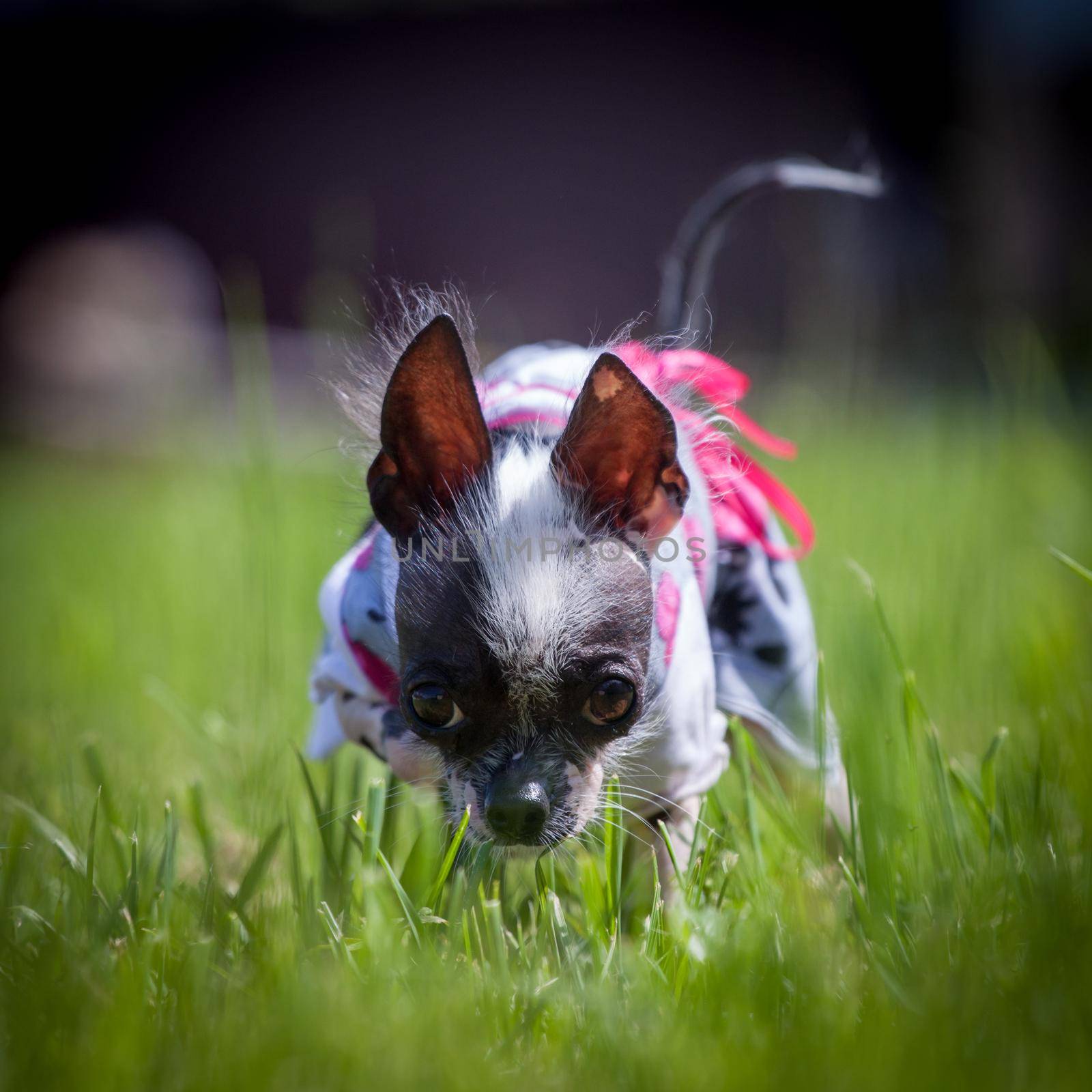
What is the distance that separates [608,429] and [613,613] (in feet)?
0.75

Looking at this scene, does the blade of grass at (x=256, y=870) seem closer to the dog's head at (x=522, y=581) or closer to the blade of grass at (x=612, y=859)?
the dog's head at (x=522, y=581)

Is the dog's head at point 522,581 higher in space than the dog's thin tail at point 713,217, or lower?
lower

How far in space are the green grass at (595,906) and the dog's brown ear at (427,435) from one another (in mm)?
192

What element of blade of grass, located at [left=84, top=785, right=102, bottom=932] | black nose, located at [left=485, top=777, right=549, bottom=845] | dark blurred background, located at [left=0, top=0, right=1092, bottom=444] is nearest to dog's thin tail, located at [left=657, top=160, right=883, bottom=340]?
black nose, located at [left=485, top=777, right=549, bottom=845]

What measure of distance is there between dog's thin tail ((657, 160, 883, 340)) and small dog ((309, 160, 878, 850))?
0.84 feet

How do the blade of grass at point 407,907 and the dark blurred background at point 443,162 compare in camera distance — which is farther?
the dark blurred background at point 443,162

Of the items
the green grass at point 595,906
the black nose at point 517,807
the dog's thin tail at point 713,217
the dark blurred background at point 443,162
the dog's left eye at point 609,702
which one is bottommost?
the green grass at point 595,906

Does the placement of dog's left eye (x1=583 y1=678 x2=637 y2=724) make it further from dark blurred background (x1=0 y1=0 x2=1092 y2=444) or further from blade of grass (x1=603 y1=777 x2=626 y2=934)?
dark blurred background (x1=0 y1=0 x2=1092 y2=444)

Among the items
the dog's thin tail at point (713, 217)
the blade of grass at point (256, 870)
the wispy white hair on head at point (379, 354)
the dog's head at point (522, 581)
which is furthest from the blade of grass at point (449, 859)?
the dog's thin tail at point (713, 217)

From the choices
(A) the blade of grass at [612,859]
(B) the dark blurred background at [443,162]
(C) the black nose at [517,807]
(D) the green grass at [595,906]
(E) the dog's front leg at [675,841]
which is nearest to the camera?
(D) the green grass at [595,906]

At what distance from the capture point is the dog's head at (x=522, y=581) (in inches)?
50.7

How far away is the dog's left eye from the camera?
1.31 meters

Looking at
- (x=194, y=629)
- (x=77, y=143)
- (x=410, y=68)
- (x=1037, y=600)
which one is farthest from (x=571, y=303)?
(x=1037, y=600)

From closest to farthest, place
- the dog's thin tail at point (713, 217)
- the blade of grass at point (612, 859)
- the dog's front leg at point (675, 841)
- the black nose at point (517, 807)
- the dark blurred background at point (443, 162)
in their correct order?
1. the black nose at point (517, 807)
2. the blade of grass at point (612, 859)
3. the dog's front leg at point (675, 841)
4. the dog's thin tail at point (713, 217)
5. the dark blurred background at point (443, 162)
